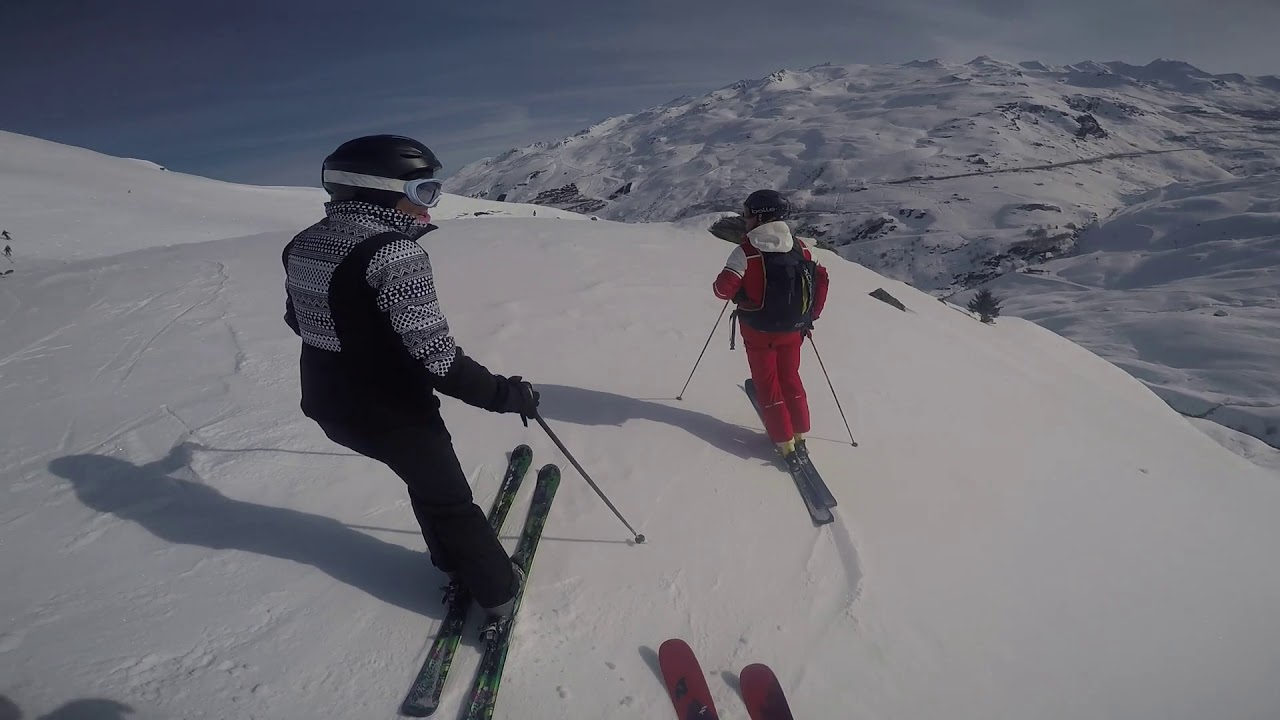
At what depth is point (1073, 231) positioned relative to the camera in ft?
314

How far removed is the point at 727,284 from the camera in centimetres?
452

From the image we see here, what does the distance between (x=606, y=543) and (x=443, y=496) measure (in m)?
1.33

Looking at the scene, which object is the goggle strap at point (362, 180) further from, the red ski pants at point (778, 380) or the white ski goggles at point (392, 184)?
the red ski pants at point (778, 380)

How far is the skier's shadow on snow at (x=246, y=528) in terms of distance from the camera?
10.7ft

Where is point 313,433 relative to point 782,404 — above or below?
below

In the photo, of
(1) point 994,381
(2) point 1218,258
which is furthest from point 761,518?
(2) point 1218,258

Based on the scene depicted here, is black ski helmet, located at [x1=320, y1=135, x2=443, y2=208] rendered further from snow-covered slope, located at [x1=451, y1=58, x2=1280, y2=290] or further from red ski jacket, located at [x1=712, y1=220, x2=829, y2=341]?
snow-covered slope, located at [x1=451, y1=58, x2=1280, y2=290]

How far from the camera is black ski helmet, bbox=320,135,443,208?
2510mm

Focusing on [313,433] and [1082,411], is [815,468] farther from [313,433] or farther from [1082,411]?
[1082,411]

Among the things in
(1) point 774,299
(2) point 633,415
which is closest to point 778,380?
(1) point 774,299

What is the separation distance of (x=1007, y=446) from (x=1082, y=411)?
2.83 meters

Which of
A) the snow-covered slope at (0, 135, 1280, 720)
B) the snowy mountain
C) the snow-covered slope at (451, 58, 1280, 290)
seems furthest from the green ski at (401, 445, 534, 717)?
the snow-covered slope at (451, 58, 1280, 290)

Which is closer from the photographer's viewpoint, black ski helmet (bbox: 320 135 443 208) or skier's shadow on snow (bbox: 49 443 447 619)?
black ski helmet (bbox: 320 135 443 208)

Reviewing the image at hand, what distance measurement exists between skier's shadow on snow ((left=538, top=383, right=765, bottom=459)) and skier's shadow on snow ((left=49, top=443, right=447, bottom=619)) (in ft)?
6.08
